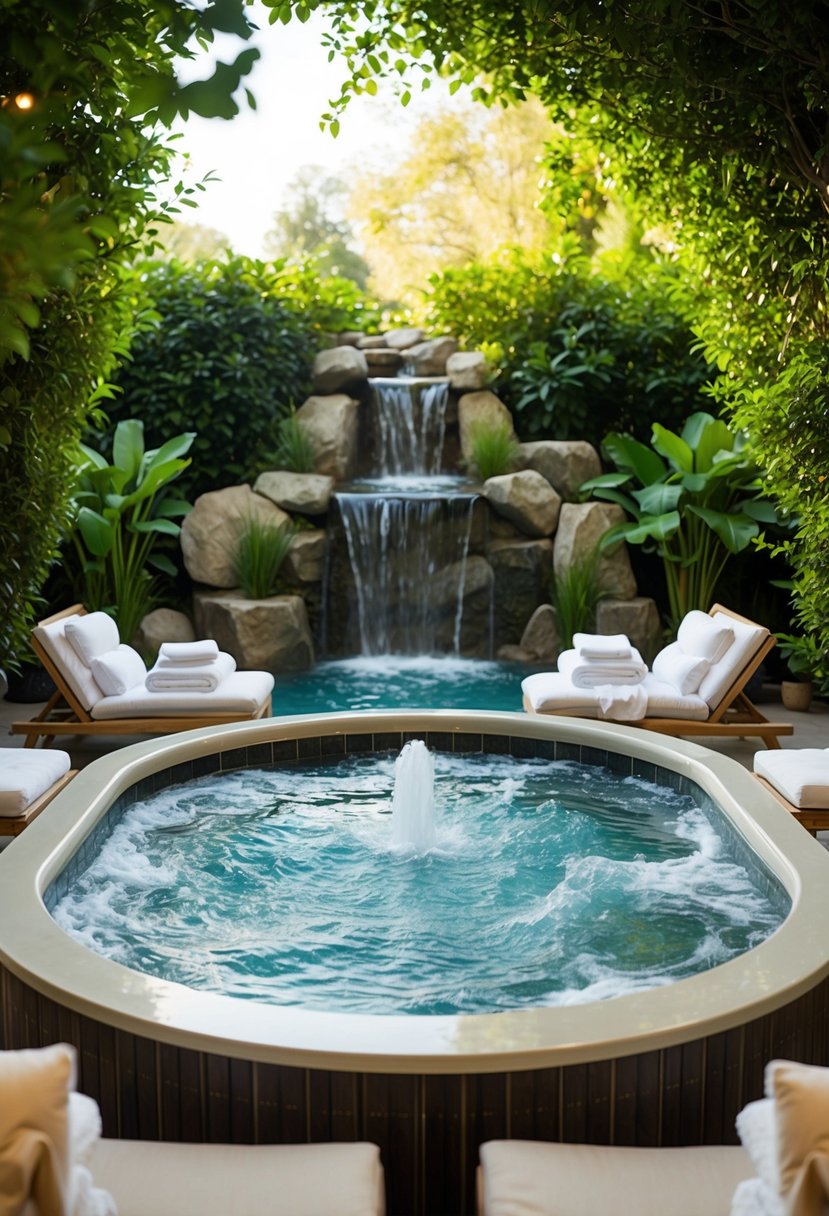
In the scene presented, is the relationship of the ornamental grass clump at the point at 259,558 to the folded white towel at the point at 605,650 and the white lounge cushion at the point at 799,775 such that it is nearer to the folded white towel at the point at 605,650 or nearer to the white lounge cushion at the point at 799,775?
the folded white towel at the point at 605,650

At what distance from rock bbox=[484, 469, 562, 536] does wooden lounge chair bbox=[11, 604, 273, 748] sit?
12.5 feet

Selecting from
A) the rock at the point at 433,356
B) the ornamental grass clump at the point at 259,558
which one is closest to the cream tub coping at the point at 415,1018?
the ornamental grass clump at the point at 259,558

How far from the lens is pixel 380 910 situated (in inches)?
166

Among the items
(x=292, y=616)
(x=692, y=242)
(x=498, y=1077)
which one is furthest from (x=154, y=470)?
(x=498, y=1077)

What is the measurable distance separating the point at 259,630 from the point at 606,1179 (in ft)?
23.3

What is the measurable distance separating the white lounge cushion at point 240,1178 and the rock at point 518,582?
296 inches

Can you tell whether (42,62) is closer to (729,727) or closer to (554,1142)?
(554,1142)

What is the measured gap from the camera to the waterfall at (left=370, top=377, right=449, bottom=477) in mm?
11492

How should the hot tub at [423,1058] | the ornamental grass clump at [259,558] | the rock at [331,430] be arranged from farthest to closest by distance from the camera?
the rock at [331,430] < the ornamental grass clump at [259,558] < the hot tub at [423,1058]

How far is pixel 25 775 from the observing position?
4.86 meters

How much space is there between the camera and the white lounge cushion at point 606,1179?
2223mm

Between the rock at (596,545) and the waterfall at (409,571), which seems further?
the waterfall at (409,571)

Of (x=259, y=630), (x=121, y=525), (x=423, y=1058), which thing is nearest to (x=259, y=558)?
(x=259, y=630)

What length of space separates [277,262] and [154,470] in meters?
3.51
